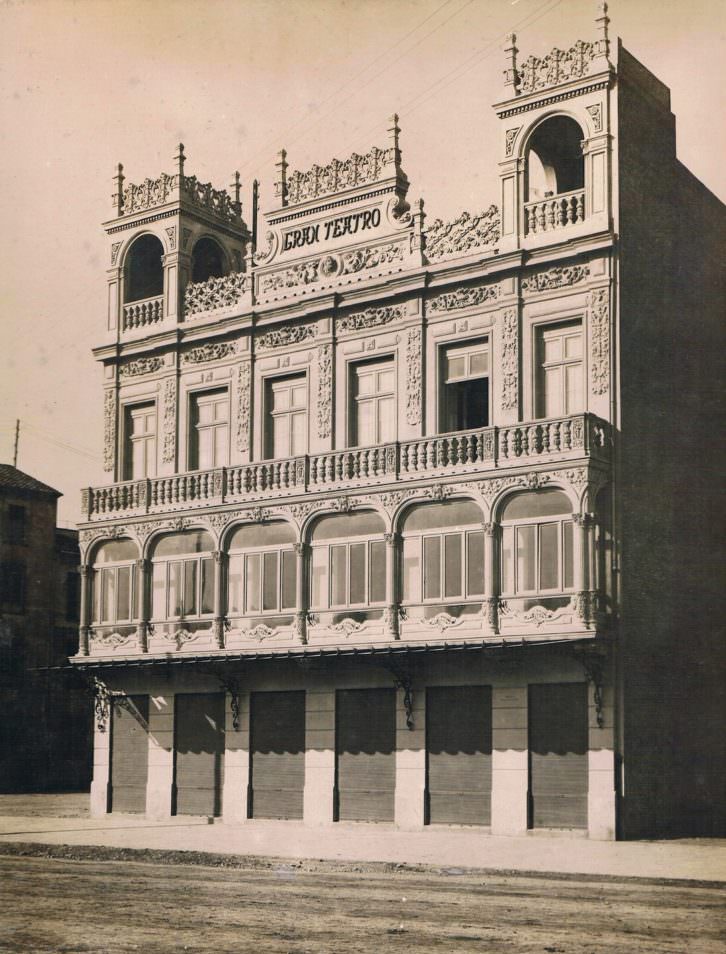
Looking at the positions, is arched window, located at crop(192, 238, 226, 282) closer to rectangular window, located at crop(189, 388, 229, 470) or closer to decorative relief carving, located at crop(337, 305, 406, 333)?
rectangular window, located at crop(189, 388, 229, 470)

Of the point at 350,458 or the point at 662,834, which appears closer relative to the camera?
the point at 662,834

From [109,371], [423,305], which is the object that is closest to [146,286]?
[109,371]

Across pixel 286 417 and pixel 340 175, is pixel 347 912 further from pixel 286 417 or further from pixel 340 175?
pixel 340 175

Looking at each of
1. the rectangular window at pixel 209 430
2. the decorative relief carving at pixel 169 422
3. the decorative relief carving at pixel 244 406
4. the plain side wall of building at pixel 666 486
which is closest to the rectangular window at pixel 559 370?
the plain side wall of building at pixel 666 486

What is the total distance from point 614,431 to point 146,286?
16.0m

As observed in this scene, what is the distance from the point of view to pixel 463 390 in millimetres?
33250

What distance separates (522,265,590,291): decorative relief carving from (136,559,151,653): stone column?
12.5m

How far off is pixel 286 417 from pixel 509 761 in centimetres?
1092

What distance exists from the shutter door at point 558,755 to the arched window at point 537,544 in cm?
228

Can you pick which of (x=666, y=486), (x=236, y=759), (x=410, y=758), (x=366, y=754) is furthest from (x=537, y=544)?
(x=236, y=759)

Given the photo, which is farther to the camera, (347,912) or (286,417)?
(286,417)

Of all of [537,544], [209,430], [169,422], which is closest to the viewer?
[537,544]

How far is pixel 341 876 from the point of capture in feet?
70.6

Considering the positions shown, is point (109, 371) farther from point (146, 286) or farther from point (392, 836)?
point (392, 836)
